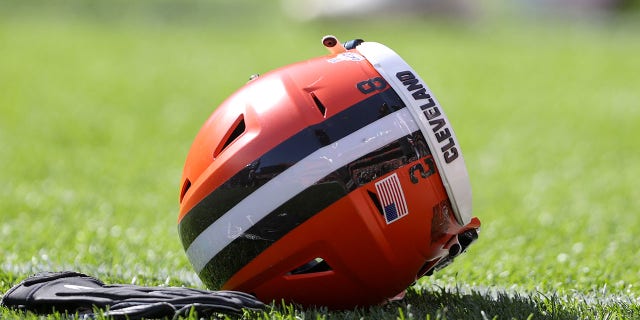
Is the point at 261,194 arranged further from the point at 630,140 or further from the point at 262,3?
the point at 262,3

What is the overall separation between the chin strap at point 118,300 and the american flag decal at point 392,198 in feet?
1.86

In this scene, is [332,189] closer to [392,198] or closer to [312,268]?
[392,198]

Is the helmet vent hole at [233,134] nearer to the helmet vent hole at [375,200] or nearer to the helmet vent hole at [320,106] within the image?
the helmet vent hole at [320,106]

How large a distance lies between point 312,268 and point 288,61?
10289mm

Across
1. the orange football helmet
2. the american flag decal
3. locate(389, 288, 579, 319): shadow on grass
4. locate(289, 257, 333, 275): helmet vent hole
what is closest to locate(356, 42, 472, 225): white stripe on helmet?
the orange football helmet

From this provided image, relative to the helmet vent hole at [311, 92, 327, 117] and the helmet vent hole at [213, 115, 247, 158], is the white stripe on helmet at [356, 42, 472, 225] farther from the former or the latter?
the helmet vent hole at [213, 115, 247, 158]

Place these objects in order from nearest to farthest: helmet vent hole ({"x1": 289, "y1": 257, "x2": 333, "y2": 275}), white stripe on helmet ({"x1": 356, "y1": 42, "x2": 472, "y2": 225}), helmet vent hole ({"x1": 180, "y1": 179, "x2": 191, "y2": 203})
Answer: white stripe on helmet ({"x1": 356, "y1": 42, "x2": 472, "y2": 225}), helmet vent hole ({"x1": 289, "y1": 257, "x2": 333, "y2": 275}), helmet vent hole ({"x1": 180, "y1": 179, "x2": 191, "y2": 203})

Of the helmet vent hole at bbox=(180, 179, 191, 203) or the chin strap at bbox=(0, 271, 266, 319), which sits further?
the helmet vent hole at bbox=(180, 179, 191, 203)

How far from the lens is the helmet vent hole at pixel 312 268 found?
350 centimetres

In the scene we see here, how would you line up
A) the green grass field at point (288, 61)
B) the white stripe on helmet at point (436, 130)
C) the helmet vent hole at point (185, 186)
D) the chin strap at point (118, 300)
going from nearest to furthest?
the chin strap at point (118, 300) < the white stripe on helmet at point (436, 130) < the helmet vent hole at point (185, 186) < the green grass field at point (288, 61)

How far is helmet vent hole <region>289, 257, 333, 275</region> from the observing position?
3.50 meters

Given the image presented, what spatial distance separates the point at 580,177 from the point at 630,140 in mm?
1923

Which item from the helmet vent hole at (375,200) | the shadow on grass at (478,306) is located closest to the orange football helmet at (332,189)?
the helmet vent hole at (375,200)

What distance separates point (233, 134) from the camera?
11.6 ft
